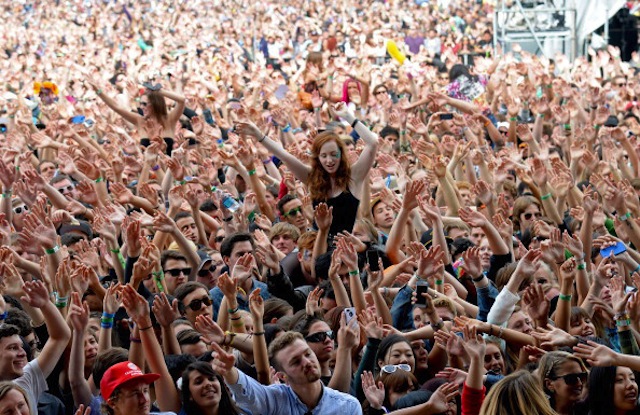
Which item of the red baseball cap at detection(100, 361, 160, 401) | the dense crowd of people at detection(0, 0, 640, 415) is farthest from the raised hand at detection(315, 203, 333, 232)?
the red baseball cap at detection(100, 361, 160, 401)

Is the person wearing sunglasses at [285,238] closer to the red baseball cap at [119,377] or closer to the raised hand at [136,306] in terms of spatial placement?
the raised hand at [136,306]

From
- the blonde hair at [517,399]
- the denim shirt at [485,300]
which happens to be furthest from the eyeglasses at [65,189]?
the blonde hair at [517,399]

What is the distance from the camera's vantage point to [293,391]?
490 cm

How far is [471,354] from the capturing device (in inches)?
190

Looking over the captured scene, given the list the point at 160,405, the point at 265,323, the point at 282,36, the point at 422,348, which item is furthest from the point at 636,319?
the point at 282,36

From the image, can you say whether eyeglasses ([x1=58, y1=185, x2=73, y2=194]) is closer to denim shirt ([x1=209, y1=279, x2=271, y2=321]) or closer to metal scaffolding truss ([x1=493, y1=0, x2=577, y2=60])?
denim shirt ([x1=209, y1=279, x2=271, y2=321])

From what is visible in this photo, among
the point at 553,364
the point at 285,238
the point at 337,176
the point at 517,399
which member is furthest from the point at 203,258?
the point at 517,399

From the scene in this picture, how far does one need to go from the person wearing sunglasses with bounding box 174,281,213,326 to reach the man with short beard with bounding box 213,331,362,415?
43.3 inches

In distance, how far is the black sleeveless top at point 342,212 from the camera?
707 centimetres

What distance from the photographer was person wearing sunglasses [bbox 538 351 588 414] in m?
4.82

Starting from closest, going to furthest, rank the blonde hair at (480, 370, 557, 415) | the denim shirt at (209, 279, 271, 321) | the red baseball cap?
the blonde hair at (480, 370, 557, 415), the red baseball cap, the denim shirt at (209, 279, 271, 321)

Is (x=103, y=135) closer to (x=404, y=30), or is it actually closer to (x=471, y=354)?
(x=471, y=354)

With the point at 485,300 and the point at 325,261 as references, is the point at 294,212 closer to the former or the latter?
the point at 325,261

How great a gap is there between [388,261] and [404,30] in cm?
1584
